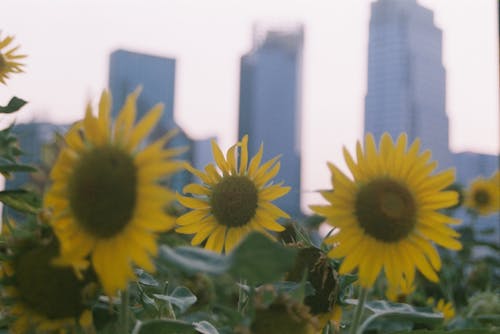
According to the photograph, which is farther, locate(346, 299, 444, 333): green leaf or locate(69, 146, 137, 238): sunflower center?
locate(346, 299, 444, 333): green leaf

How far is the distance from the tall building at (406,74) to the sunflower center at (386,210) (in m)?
48.2

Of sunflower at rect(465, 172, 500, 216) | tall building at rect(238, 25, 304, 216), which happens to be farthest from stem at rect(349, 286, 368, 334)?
tall building at rect(238, 25, 304, 216)

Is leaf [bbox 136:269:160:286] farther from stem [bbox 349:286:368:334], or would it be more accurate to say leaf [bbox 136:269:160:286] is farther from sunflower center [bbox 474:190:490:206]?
sunflower center [bbox 474:190:490:206]

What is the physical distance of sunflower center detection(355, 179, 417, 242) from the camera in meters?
A: 0.55

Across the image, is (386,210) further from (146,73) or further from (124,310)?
(146,73)

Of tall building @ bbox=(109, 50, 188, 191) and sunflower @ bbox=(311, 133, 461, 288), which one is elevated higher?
tall building @ bbox=(109, 50, 188, 191)

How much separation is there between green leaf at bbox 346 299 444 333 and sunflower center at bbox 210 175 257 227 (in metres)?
0.16

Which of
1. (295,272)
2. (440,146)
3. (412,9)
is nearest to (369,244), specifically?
(295,272)

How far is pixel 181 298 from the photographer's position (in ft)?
1.77

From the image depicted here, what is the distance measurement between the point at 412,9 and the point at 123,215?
56424 mm

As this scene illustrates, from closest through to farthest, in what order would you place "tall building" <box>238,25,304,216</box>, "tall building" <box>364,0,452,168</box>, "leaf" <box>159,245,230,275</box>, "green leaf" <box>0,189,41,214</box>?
"leaf" <box>159,245,230,275</box>, "green leaf" <box>0,189,41,214</box>, "tall building" <box>364,0,452,168</box>, "tall building" <box>238,25,304,216</box>

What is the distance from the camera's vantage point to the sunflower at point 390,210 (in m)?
0.53

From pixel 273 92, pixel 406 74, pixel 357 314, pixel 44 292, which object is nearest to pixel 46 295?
pixel 44 292

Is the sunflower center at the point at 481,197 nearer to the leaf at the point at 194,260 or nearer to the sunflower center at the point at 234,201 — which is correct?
the sunflower center at the point at 234,201
